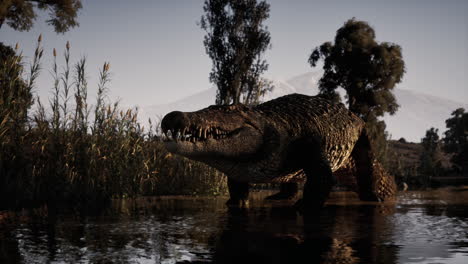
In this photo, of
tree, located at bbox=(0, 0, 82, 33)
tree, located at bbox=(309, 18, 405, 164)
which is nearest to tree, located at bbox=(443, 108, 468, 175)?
tree, located at bbox=(309, 18, 405, 164)

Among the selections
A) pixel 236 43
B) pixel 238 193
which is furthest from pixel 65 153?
pixel 236 43

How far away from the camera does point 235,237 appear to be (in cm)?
407

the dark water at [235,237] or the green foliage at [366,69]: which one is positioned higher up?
the green foliage at [366,69]

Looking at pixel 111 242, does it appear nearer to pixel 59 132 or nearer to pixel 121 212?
pixel 121 212

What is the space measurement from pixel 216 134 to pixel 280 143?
109 cm

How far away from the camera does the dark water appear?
3.22 meters

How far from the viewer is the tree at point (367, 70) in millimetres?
24516

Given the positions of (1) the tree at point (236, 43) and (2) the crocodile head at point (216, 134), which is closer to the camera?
(2) the crocodile head at point (216, 134)

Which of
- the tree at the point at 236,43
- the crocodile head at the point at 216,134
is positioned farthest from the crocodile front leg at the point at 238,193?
the tree at the point at 236,43

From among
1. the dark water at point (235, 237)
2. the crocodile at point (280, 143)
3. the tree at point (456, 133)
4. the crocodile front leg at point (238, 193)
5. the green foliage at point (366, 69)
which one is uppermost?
the green foliage at point (366, 69)

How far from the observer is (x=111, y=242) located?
3812 millimetres

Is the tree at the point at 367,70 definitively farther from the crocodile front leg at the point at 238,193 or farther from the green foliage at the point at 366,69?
the crocodile front leg at the point at 238,193

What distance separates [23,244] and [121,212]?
2.39m

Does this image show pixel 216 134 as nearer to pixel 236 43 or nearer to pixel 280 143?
pixel 280 143
